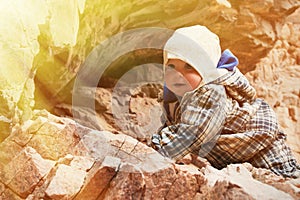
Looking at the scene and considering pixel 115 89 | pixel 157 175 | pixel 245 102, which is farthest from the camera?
pixel 115 89

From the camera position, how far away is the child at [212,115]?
1246mm

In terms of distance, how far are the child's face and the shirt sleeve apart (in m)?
0.05

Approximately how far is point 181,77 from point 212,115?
0.58ft

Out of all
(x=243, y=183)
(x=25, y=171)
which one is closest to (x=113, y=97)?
(x=25, y=171)

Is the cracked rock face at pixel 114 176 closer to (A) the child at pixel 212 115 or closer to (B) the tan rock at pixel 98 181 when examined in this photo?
(B) the tan rock at pixel 98 181

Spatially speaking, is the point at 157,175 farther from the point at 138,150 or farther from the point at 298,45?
the point at 298,45

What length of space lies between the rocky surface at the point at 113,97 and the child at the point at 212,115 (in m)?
0.11

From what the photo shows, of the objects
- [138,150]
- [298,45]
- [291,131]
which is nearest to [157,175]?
[138,150]

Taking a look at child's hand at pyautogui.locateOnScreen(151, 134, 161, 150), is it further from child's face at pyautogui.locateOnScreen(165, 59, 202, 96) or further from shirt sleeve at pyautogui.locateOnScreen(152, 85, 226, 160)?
child's face at pyautogui.locateOnScreen(165, 59, 202, 96)

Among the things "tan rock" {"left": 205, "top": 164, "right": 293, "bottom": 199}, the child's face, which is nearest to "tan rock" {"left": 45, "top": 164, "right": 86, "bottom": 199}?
"tan rock" {"left": 205, "top": 164, "right": 293, "bottom": 199}

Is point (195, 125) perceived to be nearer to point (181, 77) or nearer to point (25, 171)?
point (181, 77)

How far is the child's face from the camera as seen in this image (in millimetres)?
1351

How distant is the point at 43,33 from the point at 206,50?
558 millimetres

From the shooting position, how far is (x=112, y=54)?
7.21 feet
